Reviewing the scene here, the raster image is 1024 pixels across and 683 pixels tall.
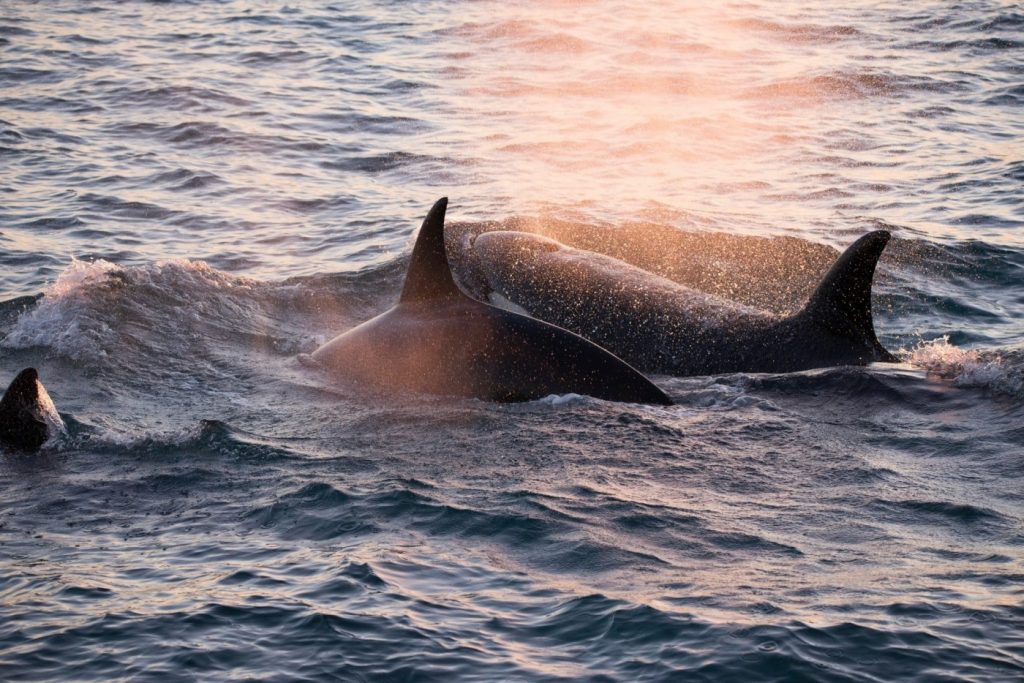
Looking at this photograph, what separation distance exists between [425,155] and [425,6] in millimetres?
15183

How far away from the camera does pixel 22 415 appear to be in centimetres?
1011

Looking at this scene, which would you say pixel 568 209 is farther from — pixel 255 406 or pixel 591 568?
pixel 591 568

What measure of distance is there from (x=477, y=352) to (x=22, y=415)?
13.0 feet

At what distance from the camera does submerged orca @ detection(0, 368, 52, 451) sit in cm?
1008

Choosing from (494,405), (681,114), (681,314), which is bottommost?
(494,405)

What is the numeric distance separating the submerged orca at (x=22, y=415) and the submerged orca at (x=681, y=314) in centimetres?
540

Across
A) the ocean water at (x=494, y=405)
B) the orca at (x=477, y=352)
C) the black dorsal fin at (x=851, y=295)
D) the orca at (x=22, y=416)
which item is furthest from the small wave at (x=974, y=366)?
the orca at (x=22, y=416)

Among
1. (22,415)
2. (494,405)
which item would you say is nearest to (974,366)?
(494,405)

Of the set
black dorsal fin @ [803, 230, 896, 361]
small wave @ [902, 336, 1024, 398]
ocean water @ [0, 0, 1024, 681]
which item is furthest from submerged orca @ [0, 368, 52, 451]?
small wave @ [902, 336, 1024, 398]

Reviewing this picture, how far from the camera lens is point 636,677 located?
6.68 metres

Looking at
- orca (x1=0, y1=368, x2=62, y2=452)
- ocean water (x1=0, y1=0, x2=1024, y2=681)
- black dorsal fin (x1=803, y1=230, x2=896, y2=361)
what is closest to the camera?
ocean water (x1=0, y1=0, x2=1024, y2=681)

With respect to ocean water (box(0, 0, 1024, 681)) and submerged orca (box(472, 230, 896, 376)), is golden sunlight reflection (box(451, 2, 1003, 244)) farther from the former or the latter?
submerged orca (box(472, 230, 896, 376))

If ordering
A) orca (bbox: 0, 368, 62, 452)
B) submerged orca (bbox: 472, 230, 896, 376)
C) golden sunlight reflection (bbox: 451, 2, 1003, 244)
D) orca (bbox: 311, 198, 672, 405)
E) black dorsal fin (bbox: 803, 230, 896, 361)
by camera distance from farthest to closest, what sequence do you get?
golden sunlight reflection (bbox: 451, 2, 1003, 244) < submerged orca (bbox: 472, 230, 896, 376) < black dorsal fin (bbox: 803, 230, 896, 361) < orca (bbox: 311, 198, 672, 405) < orca (bbox: 0, 368, 62, 452)

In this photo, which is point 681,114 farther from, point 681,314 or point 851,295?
point 851,295
